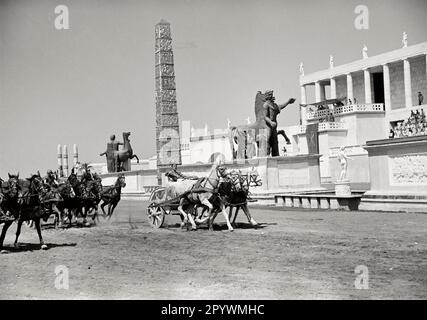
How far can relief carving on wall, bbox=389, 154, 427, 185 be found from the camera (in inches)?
773

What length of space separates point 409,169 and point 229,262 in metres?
11.9

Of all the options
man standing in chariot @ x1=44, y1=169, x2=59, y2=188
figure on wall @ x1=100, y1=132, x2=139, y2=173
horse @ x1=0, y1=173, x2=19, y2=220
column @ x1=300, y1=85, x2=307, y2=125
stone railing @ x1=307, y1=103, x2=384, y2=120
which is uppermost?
column @ x1=300, y1=85, x2=307, y2=125

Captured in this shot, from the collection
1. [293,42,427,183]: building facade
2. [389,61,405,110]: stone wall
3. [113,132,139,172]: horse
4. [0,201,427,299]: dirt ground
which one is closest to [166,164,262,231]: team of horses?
[0,201,427,299]: dirt ground

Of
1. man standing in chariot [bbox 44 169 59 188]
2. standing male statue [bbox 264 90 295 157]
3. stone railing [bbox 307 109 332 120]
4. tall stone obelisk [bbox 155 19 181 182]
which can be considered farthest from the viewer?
stone railing [bbox 307 109 332 120]

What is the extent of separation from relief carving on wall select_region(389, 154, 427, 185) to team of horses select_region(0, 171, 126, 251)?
959 centimetres

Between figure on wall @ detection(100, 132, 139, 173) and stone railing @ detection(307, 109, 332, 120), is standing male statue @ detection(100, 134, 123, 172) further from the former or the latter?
stone railing @ detection(307, 109, 332, 120)

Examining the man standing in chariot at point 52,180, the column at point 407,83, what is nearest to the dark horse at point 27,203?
the man standing in chariot at point 52,180

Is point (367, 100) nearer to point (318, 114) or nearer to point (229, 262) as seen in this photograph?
point (318, 114)

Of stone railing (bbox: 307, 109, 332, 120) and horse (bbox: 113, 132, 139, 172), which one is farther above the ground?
stone railing (bbox: 307, 109, 332, 120)

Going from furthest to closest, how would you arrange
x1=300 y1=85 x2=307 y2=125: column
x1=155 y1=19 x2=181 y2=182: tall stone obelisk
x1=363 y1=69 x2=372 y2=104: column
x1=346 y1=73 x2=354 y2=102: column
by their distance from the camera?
x1=300 y1=85 x2=307 y2=125: column
x1=346 y1=73 x2=354 y2=102: column
x1=363 y1=69 x2=372 y2=104: column
x1=155 y1=19 x2=181 y2=182: tall stone obelisk

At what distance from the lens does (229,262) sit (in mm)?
10109

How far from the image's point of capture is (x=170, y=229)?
16.3 meters
